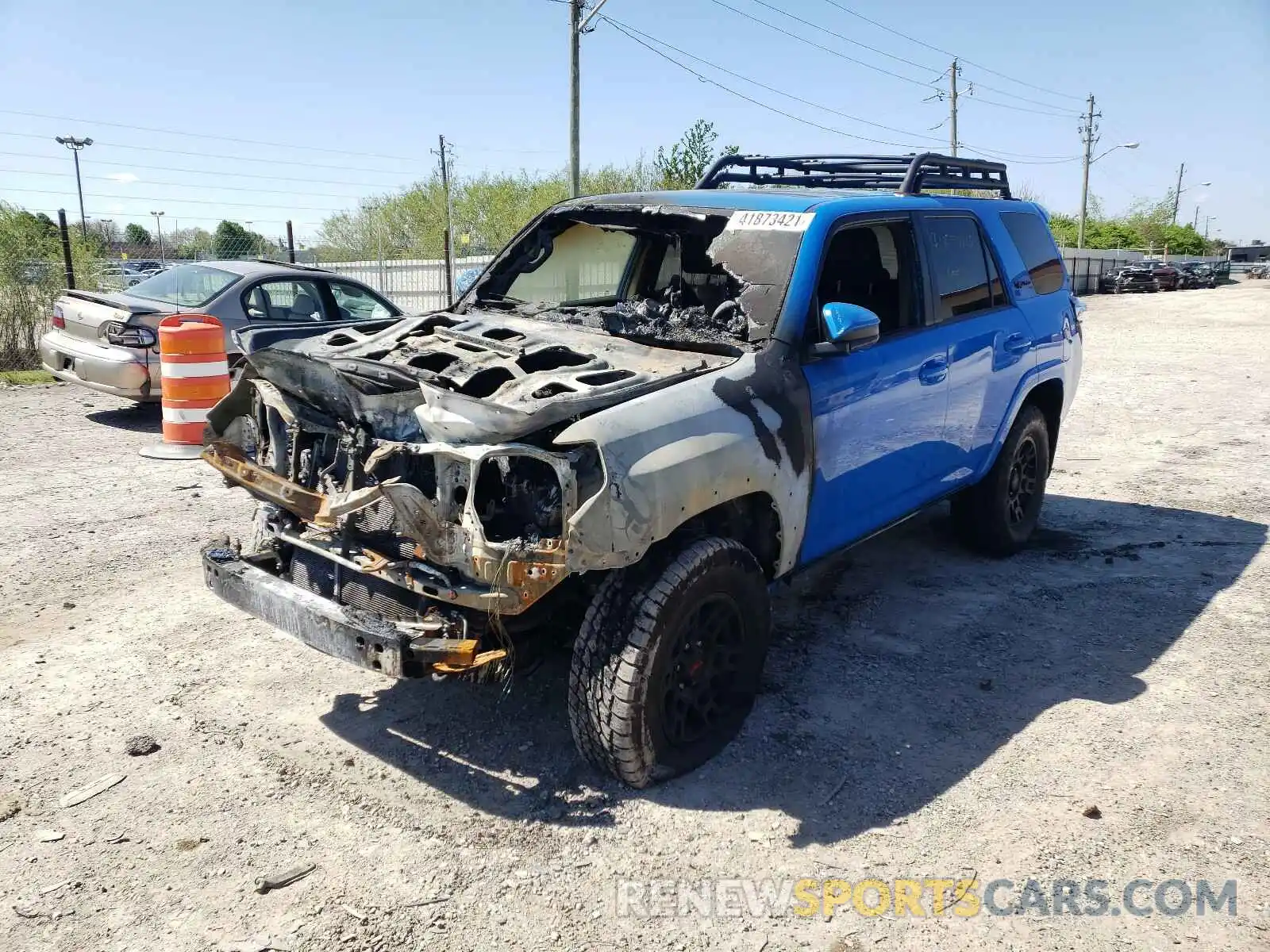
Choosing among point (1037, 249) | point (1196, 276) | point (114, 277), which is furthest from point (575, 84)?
point (1196, 276)

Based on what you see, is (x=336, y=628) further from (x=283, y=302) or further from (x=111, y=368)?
(x=283, y=302)

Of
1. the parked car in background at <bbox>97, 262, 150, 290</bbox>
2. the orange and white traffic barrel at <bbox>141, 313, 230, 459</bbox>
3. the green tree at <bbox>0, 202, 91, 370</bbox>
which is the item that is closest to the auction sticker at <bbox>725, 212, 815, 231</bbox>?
the orange and white traffic barrel at <bbox>141, 313, 230, 459</bbox>

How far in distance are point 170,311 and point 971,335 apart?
23.5 feet

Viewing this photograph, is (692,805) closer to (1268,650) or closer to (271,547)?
(271,547)

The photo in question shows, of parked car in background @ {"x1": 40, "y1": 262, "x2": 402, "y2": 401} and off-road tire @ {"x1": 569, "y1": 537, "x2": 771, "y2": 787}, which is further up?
parked car in background @ {"x1": 40, "y1": 262, "x2": 402, "y2": 401}

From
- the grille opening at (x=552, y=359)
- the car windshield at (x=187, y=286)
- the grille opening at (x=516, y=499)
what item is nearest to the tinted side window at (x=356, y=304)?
the car windshield at (x=187, y=286)

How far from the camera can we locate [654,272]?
512cm

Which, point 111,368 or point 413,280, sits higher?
point 413,280

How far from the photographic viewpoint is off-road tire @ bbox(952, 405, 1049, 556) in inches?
220

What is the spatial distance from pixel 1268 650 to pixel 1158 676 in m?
0.72

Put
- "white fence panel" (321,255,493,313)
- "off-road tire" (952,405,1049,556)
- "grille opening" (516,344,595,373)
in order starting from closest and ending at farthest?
"grille opening" (516,344,595,373), "off-road tire" (952,405,1049,556), "white fence panel" (321,255,493,313)

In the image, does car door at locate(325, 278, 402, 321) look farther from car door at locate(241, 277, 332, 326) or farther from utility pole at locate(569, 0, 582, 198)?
utility pole at locate(569, 0, 582, 198)
